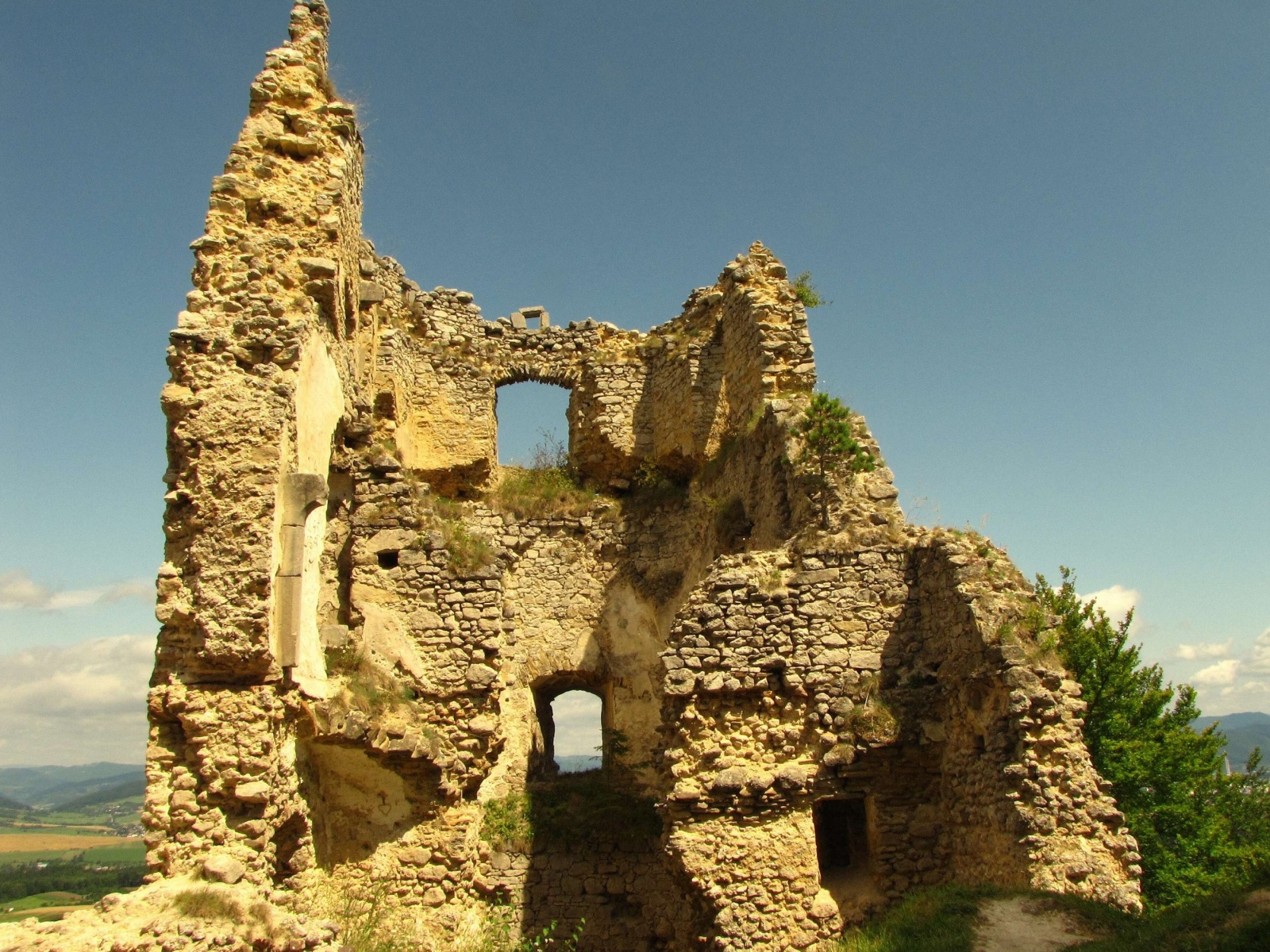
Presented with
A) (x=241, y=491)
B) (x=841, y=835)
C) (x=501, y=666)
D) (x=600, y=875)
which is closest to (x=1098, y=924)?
(x=841, y=835)

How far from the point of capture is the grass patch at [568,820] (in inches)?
467

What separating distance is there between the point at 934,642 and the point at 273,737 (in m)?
6.77

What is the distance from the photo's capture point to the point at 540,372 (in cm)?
1602

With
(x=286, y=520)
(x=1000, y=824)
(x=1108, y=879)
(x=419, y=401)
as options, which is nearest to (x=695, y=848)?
(x=1000, y=824)

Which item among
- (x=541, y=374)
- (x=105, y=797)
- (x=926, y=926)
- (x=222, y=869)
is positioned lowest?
(x=105, y=797)

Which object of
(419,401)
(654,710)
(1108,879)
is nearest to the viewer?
(1108,879)

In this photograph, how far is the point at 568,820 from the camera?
39.7ft

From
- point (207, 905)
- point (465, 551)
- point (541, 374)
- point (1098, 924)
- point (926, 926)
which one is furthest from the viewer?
point (541, 374)

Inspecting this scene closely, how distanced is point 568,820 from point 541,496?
528cm

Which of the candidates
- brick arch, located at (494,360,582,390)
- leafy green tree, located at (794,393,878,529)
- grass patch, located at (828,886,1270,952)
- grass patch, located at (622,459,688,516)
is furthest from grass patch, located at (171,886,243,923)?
brick arch, located at (494,360,582,390)

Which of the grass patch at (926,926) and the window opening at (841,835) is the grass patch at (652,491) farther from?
the grass patch at (926,926)

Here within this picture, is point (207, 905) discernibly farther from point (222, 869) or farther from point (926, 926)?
point (926, 926)

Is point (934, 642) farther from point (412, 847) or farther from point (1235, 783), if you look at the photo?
point (1235, 783)

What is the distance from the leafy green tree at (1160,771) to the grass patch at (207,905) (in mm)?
Result: 11215
